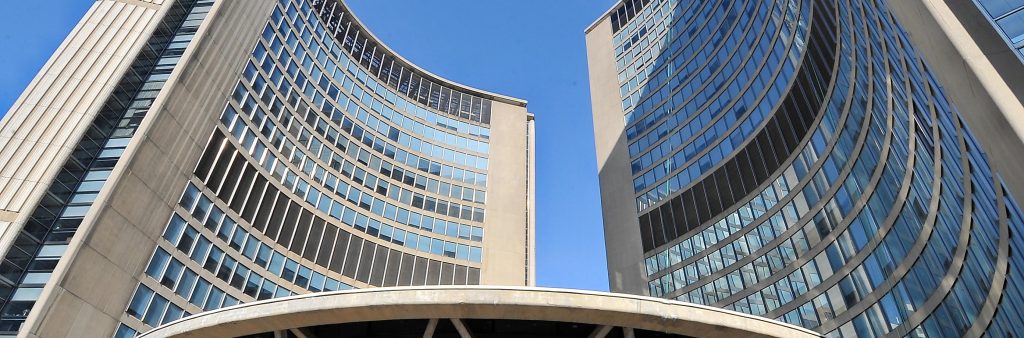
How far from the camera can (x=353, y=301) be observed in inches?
846

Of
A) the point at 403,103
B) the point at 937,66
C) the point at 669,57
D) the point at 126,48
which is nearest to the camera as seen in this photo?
the point at 937,66

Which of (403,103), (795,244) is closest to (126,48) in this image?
(403,103)

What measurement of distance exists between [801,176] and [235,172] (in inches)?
1490

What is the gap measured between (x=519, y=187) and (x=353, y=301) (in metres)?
52.5

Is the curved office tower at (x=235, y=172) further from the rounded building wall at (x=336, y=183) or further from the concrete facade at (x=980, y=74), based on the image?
the concrete facade at (x=980, y=74)

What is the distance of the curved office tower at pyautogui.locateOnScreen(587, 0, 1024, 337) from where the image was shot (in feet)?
88.4

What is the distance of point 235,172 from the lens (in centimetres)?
4928

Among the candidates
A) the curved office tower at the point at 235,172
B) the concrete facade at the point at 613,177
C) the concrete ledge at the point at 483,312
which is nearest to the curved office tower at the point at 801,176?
the concrete facade at the point at 613,177

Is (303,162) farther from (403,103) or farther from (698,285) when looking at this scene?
(698,285)

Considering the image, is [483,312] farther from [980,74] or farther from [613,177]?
[613,177]

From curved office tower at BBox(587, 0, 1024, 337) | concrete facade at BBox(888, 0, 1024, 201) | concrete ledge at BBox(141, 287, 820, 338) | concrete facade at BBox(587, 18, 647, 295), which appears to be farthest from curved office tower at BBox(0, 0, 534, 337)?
concrete facade at BBox(888, 0, 1024, 201)

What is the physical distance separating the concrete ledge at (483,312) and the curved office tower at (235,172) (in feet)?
53.9

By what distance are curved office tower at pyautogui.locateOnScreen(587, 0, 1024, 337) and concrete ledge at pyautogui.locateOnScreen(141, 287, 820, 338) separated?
975 centimetres

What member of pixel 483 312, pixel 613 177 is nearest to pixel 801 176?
pixel 613 177
